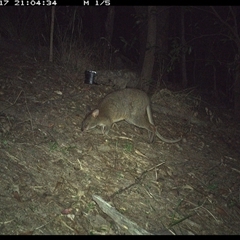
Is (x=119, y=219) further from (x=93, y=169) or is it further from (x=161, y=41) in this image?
(x=161, y=41)

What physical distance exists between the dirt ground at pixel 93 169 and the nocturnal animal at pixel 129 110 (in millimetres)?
180

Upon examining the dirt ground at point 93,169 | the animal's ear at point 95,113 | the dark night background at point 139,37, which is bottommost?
the dirt ground at point 93,169

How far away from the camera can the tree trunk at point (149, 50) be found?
712 cm

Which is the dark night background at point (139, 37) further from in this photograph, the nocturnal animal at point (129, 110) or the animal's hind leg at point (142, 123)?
the animal's hind leg at point (142, 123)

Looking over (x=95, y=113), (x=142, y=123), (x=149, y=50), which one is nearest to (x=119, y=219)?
(x=95, y=113)

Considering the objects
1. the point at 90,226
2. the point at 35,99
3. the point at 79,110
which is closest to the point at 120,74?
the point at 79,110

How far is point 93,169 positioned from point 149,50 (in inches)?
153

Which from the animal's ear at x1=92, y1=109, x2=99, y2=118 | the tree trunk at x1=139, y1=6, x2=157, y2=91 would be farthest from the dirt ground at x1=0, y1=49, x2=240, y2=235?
the tree trunk at x1=139, y1=6, x2=157, y2=91

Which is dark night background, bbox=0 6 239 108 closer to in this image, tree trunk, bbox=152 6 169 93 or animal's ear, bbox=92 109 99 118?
tree trunk, bbox=152 6 169 93

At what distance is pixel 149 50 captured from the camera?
7.40 meters

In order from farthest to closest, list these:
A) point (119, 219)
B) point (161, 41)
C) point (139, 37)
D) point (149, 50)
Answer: point (139, 37) < point (161, 41) < point (149, 50) < point (119, 219)

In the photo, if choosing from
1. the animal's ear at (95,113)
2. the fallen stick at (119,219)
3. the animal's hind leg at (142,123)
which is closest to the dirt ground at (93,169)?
the fallen stick at (119,219)

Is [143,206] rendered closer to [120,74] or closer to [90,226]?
[90,226]

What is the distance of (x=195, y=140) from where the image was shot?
20.5ft
